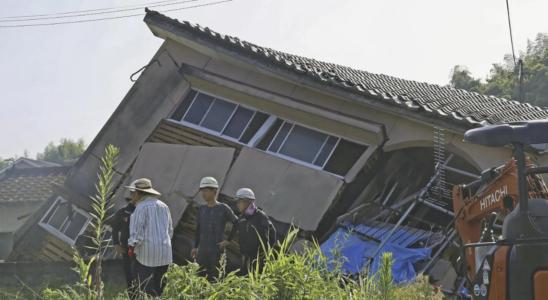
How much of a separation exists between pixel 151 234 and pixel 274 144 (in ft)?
18.5

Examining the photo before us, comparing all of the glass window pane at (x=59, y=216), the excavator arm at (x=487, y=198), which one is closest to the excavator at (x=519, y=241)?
the excavator arm at (x=487, y=198)

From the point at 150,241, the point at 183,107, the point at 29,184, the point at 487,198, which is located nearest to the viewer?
the point at 487,198

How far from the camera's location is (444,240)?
8711 mm

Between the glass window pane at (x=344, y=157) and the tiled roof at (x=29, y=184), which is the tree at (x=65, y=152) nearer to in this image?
the tiled roof at (x=29, y=184)

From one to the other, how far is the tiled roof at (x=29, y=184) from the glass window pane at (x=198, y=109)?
13.0 metres

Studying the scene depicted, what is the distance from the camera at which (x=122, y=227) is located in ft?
25.5

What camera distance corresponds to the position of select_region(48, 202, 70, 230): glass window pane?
1284 cm

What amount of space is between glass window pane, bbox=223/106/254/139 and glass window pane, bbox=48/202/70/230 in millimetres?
4227

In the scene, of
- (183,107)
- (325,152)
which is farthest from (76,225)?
(325,152)

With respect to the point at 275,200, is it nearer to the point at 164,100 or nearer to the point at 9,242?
the point at 164,100

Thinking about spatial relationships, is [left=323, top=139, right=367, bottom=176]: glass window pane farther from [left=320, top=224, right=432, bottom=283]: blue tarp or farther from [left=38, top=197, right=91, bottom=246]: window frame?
[left=38, top=197, right=91, bottom=246]: window frame

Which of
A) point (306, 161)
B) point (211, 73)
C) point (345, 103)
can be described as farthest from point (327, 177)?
point (211, 73)

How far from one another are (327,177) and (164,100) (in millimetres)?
4205

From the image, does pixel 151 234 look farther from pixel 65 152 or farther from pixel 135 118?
pixel 65 152
